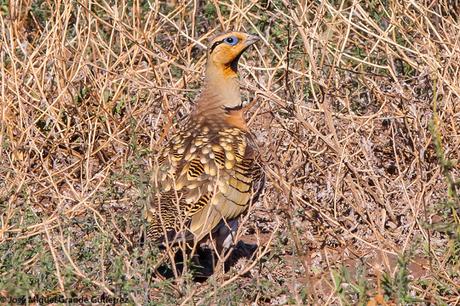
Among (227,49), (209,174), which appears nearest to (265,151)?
(227,49)

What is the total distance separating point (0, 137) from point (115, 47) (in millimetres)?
1870

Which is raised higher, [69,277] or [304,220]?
[69,277]

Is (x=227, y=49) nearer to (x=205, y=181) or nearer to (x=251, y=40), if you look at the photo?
(x=251, y=40)

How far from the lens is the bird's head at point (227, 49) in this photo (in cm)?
833

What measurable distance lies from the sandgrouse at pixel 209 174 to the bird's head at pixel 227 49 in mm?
27

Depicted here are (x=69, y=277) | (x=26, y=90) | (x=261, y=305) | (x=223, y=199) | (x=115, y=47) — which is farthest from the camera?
(x=115, y=47)

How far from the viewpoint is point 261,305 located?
6828 millimetres

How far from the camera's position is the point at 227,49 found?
8.36 meters

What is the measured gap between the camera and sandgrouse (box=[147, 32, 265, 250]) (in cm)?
698

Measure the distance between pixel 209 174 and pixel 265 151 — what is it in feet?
3.67

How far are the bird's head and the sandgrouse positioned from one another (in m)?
0.03

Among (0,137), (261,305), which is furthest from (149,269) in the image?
(0,137)

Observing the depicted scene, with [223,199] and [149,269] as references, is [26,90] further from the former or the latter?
[149,269]

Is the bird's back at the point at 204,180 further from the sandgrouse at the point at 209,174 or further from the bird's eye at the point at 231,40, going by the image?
the bird's eye at the point at 231,40
